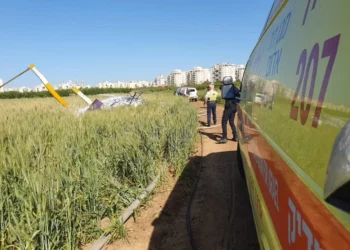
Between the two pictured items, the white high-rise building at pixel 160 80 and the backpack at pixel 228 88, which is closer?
the backpack at pixel 228 88

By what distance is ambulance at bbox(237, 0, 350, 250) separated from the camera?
85cm

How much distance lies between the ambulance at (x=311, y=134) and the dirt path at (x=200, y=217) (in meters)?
1.83

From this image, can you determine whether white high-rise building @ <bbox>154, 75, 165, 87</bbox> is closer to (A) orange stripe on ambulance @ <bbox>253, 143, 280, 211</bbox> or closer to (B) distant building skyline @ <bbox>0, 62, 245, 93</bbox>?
(B) distant building skyline @ <bbox>0, 62, 245, 93</bbox>

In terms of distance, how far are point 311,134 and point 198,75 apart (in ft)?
437

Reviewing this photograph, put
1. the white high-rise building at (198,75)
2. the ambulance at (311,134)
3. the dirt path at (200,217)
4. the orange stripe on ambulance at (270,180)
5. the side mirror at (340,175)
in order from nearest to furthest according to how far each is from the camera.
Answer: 1. the side mirror at (340,175)
2. the ambulance at (311,134)
3. the orange stripe on ambulance at (270,180)
4. the dirt path at (200,217)
5. the white high-rise building at (198,75)

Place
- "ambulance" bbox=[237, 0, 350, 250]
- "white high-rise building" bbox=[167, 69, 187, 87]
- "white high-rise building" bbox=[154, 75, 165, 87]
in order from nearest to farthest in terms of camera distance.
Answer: "ambulance" bbox=[237, 0, 350, 250]
"white high-rise building" bbox=[167, 69, 187, 87]
"white high-rise building" bbox=[154, 75, 165, 87]

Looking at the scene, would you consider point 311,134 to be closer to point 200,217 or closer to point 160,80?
point 200,217

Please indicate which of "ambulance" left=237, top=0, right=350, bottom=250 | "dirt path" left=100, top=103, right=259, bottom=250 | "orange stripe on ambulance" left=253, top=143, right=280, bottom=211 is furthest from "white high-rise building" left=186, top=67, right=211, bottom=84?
"ambulance" left=237, top=0, right=350, bottom=250

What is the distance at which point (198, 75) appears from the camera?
13212 cm

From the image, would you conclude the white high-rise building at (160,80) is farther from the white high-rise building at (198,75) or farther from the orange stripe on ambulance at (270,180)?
the orange stripe on ambulance at (270,180)

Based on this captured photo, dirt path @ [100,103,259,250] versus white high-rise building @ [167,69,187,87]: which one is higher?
dirt path @ [100,103,259,250]

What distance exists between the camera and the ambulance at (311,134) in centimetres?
85

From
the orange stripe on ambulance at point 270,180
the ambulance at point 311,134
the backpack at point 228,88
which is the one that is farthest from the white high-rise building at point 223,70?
the ambulance at point 311,134

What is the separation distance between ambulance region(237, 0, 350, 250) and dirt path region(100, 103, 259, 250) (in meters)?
1.83
